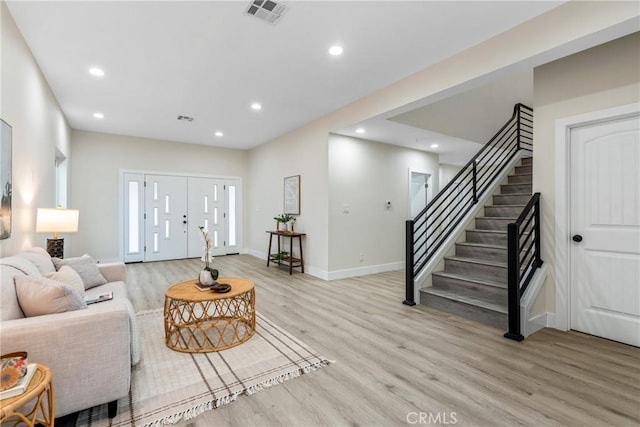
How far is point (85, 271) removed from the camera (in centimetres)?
300

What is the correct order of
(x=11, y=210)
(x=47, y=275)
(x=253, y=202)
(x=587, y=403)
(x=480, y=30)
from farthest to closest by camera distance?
1. (x=253, y=202)
2. (x=480, y=30)
3. (x=11, y=210)
4. (x=47, y=275)
5. (x=587, y=403)

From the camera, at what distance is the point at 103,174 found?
629 centimetres

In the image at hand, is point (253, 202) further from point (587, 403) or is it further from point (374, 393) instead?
point (587, 403)

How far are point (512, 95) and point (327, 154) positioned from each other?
386 cm

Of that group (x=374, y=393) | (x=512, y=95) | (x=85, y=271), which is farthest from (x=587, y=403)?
(x=512, y=95)

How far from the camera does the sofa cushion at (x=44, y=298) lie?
173 cm

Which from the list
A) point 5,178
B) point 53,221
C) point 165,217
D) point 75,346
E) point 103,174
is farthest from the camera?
point 165,217

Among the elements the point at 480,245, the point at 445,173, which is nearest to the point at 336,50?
the point at 480,245

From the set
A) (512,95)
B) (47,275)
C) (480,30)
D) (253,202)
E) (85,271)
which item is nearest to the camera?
(47,275)

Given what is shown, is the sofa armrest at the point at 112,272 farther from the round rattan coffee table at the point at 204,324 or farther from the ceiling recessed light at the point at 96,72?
the ceiling recessed light at the point at 96,72

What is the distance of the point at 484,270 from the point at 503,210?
3.62 feet

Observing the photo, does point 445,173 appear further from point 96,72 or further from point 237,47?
point 96,72

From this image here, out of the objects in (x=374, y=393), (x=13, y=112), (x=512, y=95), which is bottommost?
(x=374, y=393)

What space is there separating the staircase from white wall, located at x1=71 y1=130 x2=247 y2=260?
6185mm
